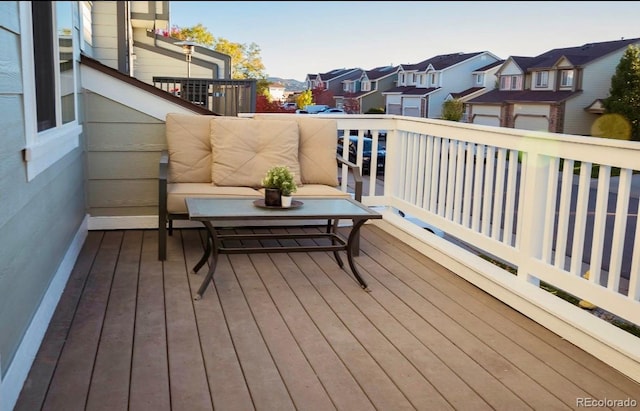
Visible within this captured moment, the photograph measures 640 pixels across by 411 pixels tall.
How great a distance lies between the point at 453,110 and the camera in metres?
4.94

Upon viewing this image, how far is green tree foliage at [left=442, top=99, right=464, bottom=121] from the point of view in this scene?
4.85 meters

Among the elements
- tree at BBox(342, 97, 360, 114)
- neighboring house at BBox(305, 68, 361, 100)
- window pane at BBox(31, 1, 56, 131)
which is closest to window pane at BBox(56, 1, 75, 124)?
window pane at BBox(31, 1, 56, 131)

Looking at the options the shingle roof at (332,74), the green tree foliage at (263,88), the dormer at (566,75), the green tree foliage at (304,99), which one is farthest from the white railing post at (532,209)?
the green tree foliage at (263,88)

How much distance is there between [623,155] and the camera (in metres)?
2.73

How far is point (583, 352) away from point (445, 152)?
1882 millimetres

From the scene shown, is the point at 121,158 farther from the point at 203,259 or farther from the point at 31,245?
the point at 31,245

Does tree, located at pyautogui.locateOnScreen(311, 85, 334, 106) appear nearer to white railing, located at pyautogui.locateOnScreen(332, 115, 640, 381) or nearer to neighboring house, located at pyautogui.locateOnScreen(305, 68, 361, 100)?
neighboring house, located at pyautogui.locateOnScreen(305, 68, 361, 100)

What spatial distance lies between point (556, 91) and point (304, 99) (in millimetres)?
3010

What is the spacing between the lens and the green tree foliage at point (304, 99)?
669cm

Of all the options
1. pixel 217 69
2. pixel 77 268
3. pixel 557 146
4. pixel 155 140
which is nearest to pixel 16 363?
pixel 77 268

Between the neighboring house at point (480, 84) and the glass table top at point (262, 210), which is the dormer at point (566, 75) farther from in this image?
the glass table top at point (262, 210)

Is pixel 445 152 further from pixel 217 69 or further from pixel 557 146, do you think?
pixel 217 69

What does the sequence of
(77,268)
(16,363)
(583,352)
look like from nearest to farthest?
1. (16,363)
2. (583,352)
3. (77,268)

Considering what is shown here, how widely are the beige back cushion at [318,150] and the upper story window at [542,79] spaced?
1531 millimetres
